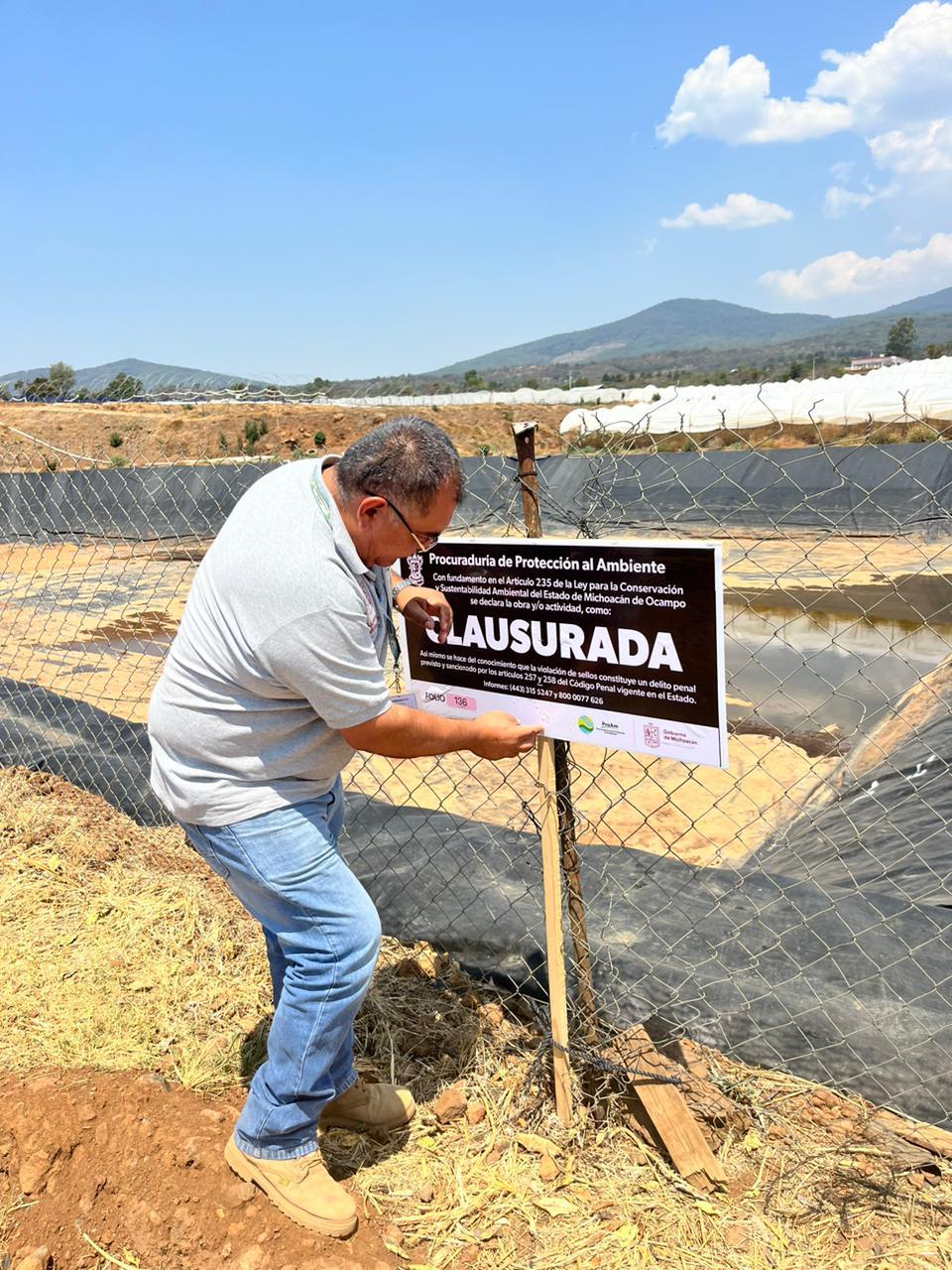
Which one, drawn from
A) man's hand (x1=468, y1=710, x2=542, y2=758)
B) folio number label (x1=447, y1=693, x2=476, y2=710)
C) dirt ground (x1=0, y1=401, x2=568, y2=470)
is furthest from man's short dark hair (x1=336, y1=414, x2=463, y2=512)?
dirt ground (x1=0, y1=401, x2=568, y2=470)

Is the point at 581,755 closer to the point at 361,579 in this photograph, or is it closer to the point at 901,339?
the point at 361,579

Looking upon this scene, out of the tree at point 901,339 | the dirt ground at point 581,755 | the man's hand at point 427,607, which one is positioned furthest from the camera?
the tree at point 901,339

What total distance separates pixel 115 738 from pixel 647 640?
13.1 ft

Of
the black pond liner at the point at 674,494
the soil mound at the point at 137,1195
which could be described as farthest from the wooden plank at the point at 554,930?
the black pond liner at the point at 674,494

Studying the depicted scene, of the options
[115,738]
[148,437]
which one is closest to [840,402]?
[148,437]

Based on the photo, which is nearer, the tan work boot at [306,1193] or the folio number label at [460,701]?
the tan work boot at [306,1193]

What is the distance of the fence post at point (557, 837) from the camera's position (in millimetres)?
2225

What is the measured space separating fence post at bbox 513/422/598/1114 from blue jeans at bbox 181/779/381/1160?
0.52 metres

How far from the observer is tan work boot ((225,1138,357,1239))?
2.08m

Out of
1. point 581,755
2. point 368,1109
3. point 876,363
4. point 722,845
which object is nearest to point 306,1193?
point 368,1109

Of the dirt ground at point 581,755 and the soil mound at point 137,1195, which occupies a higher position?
the soil mound at point 137,1195

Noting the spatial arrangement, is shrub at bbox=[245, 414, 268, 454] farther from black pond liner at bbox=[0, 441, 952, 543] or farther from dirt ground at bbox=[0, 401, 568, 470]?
black pond liner at bbox=[0, 441, 952, 543]

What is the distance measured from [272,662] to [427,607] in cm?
65

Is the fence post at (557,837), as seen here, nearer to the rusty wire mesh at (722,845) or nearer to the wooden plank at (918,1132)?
the rusty wire mesh at (722,845)
